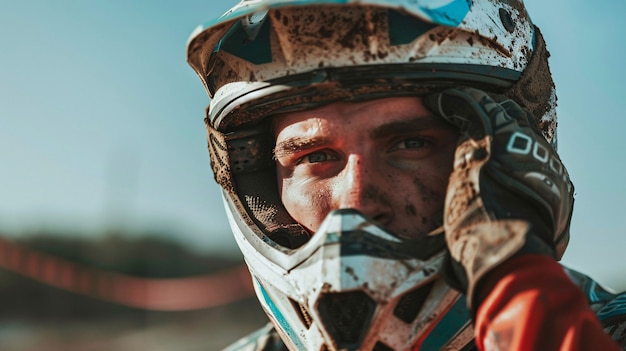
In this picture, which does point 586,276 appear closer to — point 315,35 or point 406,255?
point 406,255

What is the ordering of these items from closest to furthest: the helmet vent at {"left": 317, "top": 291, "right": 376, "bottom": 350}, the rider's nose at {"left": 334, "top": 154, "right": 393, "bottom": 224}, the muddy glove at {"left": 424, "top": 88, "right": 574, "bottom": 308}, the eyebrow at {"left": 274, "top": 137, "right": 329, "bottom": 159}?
1. the muddy glove at {"left": 424, "top": 88, "right": 574, "bottom": 308}
2. the helmet vent at {"left": 317, "top": 291, "right": 376, "bottom": 350}
3. the rider's nose at {"left": 334, "top": 154, "right": 393, "bottom": 224}
4. the eyebrow at {"left": 274, "top": 137, "right": 329, "bottom": 159}

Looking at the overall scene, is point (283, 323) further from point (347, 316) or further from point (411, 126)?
point (411, 126)

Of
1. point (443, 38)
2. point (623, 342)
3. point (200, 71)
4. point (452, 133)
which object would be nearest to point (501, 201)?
point (452, 133)

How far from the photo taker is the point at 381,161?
2.57m

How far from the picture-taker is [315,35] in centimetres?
256

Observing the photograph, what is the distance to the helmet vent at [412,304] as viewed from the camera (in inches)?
91.9

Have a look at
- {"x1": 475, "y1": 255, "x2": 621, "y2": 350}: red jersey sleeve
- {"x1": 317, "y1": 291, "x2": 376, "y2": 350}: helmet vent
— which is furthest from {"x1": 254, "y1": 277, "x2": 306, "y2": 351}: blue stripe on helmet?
{"x1": 475, "y1": 255, "x2": 621, "y2": 350}: red jersey sleeve

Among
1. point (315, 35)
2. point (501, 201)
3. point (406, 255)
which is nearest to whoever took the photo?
point (501, 201)

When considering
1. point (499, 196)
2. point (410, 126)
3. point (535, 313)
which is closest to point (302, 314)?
point (410, 126)

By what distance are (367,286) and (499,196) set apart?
0.44 metres

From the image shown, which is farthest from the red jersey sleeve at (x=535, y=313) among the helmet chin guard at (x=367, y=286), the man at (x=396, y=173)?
the helmet chin guard at (x=367, y=286)

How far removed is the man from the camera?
1979 mm

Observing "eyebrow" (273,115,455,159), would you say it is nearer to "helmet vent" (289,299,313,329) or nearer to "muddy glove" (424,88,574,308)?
"muddy glove" (424,88,574,308)

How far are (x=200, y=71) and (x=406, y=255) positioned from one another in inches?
44.1
